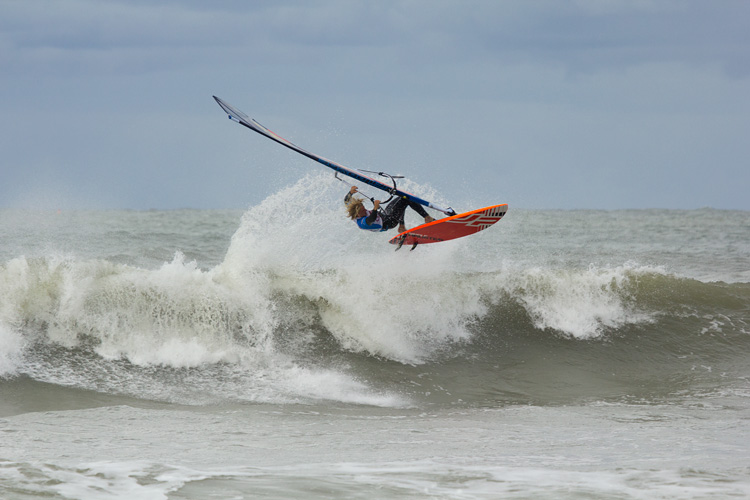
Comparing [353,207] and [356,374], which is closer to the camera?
[356,374]

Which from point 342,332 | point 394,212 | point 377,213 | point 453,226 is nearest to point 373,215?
point 377,213

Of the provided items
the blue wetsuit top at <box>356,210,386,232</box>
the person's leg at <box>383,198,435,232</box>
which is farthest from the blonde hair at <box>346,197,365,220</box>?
the person's leg at <box>383,198,435,232</box>

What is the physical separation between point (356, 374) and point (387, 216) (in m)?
2.09

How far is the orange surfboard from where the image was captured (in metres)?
8.88

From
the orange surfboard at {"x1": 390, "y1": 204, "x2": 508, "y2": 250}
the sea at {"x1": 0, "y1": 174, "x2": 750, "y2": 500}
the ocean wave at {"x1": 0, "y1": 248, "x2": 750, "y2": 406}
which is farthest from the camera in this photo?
the orange surfboard at {"x1": 390, "y1": 204, "x2": 508, "y2": 250}

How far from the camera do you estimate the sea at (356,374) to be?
484 cm

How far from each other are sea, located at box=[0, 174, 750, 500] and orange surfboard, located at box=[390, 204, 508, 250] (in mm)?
759

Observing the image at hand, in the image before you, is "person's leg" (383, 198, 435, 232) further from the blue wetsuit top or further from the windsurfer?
the blue wetsuit top

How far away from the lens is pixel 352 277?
10031 millimetres

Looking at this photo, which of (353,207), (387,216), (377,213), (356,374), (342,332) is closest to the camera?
(356,374)

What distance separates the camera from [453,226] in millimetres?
9086

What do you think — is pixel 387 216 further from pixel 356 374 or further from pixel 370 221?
pixel 356 374

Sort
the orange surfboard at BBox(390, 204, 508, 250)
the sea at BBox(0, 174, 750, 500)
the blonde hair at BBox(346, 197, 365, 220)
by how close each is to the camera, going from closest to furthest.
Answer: the sea at BBox(0, 174, 750, 500), the blonde hair at BBox(346, 197, 365, 220), the orange surfboard at BBox(390, 204, 508, 250)

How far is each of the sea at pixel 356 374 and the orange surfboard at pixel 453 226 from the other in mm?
759
